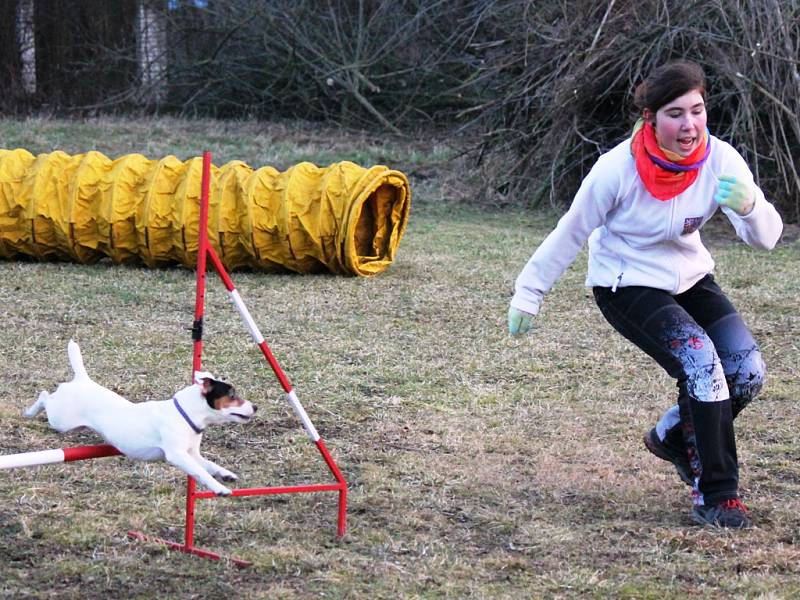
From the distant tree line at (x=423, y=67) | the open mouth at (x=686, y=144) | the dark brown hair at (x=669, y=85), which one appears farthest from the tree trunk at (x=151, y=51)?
the open mouth at (x=686, y=144)

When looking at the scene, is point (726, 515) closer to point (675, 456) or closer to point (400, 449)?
point (675, 456)

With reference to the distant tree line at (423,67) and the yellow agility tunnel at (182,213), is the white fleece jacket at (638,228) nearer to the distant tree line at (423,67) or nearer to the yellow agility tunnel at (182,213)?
the yellow agility tunnel at (182,213)

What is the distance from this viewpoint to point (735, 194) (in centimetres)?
328

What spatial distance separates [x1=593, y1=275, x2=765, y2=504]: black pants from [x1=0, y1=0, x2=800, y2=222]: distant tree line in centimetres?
724

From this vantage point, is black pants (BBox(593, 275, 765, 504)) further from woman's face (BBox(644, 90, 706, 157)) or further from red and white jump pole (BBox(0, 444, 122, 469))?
red and white jump pole (BBox(0, 444, 122, 469))

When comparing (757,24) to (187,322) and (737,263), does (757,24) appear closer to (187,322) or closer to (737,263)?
(737,263)

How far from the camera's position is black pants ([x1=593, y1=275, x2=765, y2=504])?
343cm

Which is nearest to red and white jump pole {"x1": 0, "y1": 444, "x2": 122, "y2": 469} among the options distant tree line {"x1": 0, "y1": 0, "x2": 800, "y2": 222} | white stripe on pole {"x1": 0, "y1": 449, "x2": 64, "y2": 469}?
white stripe on pole {"x1": 0, "y1": 449, "x2": 64, "y2": 469}

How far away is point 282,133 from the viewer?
1552 cm

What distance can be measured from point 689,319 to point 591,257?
0.39m

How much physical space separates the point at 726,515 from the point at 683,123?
117cm

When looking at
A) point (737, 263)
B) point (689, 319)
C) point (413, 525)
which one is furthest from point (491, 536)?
point (737, 263)

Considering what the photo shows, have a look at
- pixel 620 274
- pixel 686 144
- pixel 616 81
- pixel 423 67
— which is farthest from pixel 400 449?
pixel 423 67

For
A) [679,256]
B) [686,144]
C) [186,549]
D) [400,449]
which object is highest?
[686,144]
